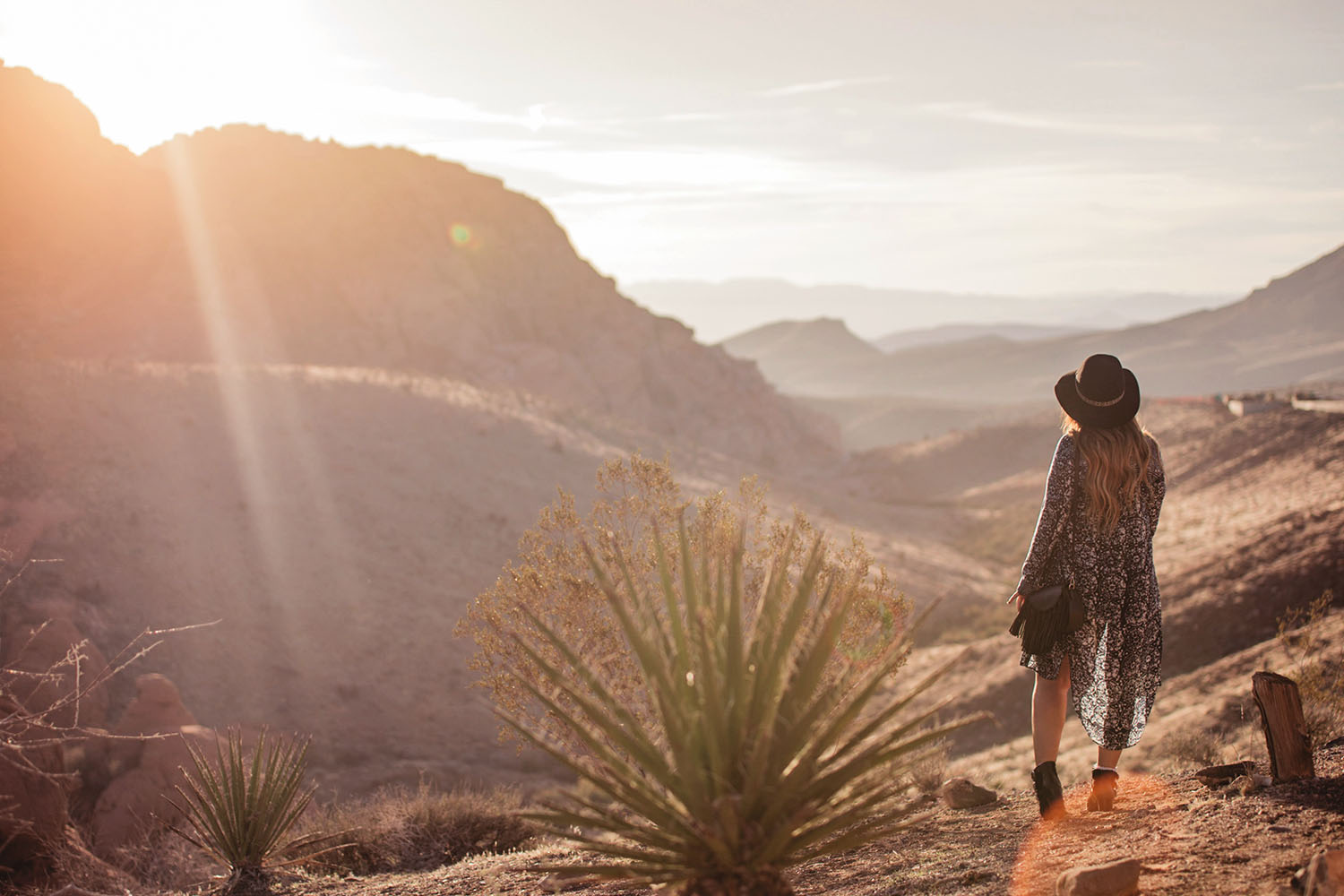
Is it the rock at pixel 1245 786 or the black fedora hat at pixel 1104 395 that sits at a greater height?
the black fedora hat at pixel 1104 395

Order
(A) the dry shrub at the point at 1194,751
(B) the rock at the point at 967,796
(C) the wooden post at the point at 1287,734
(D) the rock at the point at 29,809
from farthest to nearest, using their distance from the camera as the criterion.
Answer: (D) the rock at the point at 29,809 → (A) the dry shrub at the point at 1194,751 → (B) the rock at the point at 967,796 → (C) the wooden post at the point at 1287,734

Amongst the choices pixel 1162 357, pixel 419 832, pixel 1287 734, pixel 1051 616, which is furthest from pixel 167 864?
pixel 1162 357

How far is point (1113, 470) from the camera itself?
158 inches

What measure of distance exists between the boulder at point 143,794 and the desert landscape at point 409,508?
0.12 feet

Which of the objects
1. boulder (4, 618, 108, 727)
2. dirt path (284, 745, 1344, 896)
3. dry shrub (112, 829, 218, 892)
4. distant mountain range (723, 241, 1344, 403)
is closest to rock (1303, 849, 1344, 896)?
dirt path (284, 745, 1344, 896)

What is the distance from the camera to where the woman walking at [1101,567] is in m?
4.04

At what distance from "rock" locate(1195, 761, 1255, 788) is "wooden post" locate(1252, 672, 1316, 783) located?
1.28 feet

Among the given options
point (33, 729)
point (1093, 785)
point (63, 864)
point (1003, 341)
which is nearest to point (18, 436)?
point (33, 729)

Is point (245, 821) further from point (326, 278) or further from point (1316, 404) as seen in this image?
point (326, 278)

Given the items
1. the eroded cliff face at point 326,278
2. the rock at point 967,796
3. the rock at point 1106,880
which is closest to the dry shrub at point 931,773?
the rock at point 967,796

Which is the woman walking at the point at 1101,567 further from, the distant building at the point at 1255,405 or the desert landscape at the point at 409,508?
the distant building at the point at 1255,405

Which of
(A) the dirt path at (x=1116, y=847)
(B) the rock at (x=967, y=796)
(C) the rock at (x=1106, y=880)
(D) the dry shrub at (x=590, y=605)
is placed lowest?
(B) the rock at (x=967, y=796)

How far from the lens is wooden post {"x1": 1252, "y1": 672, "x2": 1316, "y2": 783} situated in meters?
3.83

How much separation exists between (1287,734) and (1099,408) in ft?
4.96
